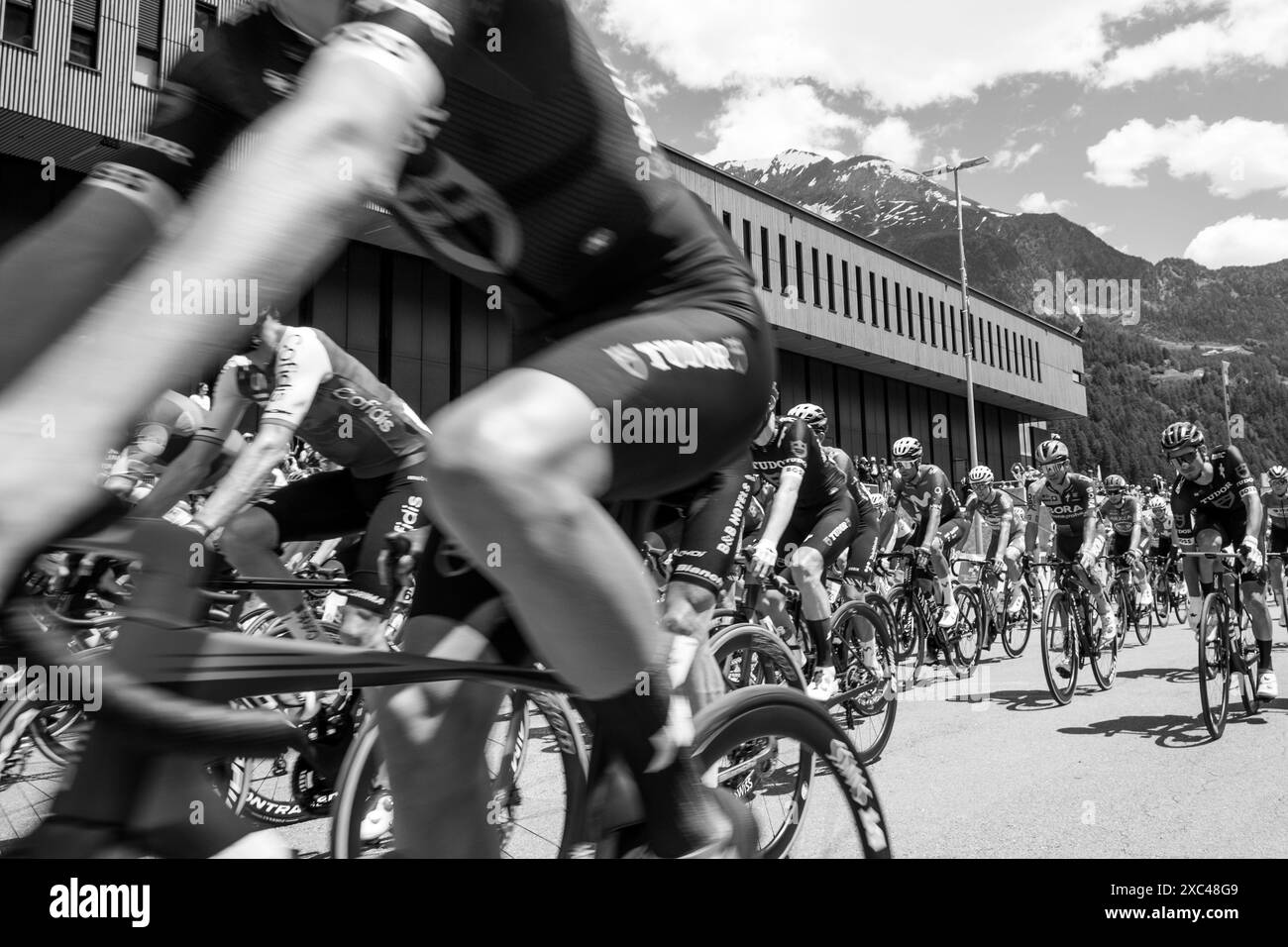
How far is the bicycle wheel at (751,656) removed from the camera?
406 centimetres

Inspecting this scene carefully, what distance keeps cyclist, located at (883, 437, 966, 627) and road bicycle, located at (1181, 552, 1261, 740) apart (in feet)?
9.15

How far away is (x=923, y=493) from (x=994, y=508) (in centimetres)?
182

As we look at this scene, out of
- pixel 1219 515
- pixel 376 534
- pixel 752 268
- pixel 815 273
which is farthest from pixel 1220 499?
pixel 815 273

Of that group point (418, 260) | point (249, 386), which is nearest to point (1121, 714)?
point (249, 386)

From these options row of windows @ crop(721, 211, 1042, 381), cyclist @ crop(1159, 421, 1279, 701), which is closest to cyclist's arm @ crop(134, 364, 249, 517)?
cyclist @ crop(1159, 421, 1279, 701)

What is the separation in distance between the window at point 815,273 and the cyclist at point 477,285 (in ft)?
124

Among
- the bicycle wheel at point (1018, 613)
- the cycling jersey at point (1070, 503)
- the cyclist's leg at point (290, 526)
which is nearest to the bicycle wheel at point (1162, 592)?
the bicycle wheel at point (1018, 613)

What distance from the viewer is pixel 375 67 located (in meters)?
0.91

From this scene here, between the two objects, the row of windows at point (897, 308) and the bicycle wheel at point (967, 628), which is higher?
the row of windows at point (897, 308)

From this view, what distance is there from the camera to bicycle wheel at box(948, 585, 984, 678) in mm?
10352

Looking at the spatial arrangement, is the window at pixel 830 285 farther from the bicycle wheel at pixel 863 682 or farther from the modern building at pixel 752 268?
the bicycle wheel at pixel 863 682

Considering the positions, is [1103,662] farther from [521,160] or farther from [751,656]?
[521,160]

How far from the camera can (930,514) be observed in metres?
10.4
